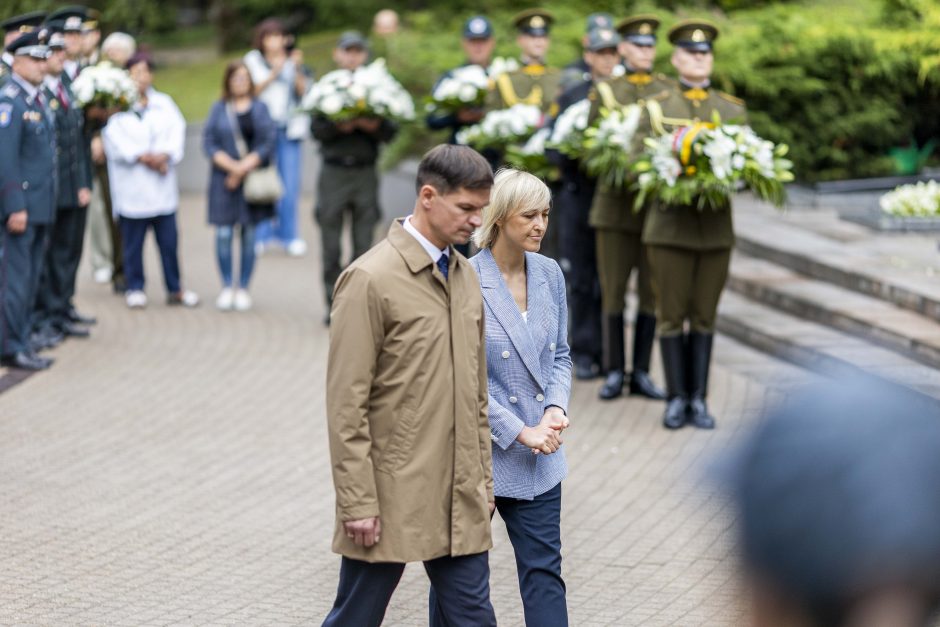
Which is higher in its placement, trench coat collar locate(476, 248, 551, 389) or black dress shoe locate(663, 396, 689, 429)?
trench coat collar locate(476, 248, 551, 389)

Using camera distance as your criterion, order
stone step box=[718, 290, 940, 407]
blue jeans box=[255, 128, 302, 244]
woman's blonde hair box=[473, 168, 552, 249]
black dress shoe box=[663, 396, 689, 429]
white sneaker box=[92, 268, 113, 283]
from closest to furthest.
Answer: woman's blonde hair box=[473, 168, 552, 249], black dress shoe box=[663, 396, 689, 429], stone step box=[718, 290, 940, 407], white sneaker box=[92, 268, 113, 283], blue jeans box=[255, 128, 302, 244]

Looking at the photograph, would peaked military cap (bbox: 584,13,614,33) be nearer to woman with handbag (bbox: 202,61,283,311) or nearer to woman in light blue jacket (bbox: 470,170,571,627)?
woman with handbag (bbox: 202,61,283,311)

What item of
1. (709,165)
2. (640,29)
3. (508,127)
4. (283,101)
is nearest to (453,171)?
(709,165)

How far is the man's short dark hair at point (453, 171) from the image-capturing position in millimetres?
4539

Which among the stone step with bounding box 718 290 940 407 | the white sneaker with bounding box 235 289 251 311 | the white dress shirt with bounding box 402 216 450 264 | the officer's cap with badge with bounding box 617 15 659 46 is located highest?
the white dress shirt with bounding box 402 216 450 264

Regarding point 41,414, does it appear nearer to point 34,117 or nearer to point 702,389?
point 34,117

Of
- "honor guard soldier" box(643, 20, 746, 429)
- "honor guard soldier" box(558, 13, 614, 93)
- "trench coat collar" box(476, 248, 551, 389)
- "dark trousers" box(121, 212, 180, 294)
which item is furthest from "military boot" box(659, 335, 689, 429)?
"dark trousers" box(121, 212, 180, 294)

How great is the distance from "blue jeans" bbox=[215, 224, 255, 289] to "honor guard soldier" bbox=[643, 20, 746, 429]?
4.74 metres

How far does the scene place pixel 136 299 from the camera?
1287 cm

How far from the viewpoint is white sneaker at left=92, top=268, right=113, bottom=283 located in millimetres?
14148

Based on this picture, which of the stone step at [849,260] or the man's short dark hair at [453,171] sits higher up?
the man's short dark hair at [453,171]

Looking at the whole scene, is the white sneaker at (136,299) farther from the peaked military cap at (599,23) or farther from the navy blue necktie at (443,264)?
the navy blue necktie at (443,264)

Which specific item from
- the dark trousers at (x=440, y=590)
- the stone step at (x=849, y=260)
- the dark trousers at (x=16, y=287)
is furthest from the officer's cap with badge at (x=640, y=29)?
the dark trousers at (x=440, y=590)

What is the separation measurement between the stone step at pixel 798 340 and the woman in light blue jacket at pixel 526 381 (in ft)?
13.0
